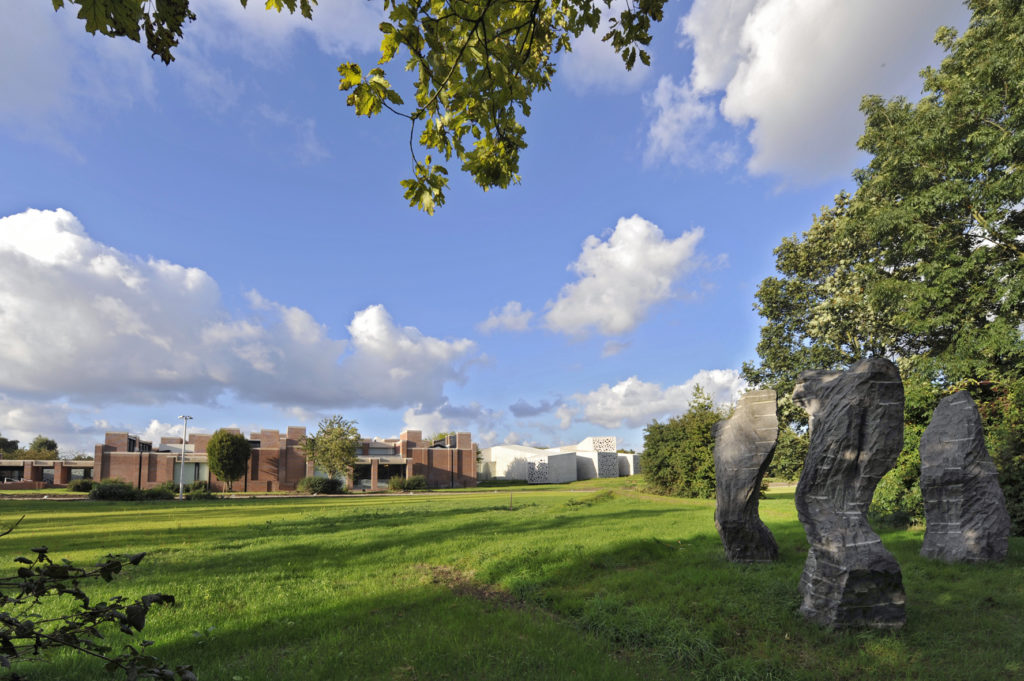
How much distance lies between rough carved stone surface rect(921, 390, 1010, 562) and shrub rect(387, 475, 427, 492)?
143 ft

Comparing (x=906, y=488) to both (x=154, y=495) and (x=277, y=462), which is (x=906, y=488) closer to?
(x=154, y=495)

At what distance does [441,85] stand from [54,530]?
20277mm

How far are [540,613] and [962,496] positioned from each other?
24.9 feet

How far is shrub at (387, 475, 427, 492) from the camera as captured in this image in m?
48.2

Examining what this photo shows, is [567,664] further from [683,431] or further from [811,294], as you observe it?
[811,294]

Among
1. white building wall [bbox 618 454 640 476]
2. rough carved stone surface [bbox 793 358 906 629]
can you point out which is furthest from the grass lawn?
white building wall [bbox 618 454 640 476]

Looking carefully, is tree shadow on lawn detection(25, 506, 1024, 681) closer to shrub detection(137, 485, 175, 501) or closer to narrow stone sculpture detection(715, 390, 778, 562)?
narrow stone sculpture detection(715, 390, 778, 562)

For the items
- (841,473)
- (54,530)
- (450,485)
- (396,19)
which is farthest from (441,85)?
(450,485)

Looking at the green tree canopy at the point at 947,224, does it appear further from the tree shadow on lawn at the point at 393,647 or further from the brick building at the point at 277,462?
the brick building at the point at 277,462

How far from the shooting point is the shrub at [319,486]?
42.6 meters

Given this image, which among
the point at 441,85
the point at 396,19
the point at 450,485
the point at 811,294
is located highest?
the point at 811,294

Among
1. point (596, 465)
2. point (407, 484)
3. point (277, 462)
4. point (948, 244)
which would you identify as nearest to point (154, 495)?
point (277, 462)

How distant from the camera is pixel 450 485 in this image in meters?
56.4

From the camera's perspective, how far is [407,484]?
48906 millimetres
